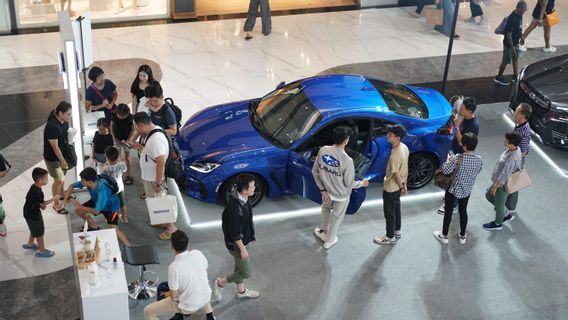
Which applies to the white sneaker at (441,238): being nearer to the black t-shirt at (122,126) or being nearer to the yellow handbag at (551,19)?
the black t-shirt at (122,126)

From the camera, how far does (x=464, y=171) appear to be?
28.2ft

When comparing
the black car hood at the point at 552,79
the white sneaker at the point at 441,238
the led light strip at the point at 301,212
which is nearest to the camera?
the white sneaker at the point at 441,238

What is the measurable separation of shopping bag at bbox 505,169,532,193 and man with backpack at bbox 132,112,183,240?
3891mm

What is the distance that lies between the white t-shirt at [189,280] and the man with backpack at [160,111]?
2.83m

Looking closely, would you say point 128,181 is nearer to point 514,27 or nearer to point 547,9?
point 514,27

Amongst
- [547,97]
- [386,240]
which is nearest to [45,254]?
[386,240]

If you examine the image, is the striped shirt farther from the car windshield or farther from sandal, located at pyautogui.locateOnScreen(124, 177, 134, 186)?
sandal, located at pyautogui.locateOnScreen(124, 177, 134, 186)

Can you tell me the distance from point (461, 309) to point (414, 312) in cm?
52

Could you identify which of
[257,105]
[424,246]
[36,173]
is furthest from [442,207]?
[36,173]

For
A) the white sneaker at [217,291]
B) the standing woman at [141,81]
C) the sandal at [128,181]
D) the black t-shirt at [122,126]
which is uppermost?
the standing woman at [141,81]

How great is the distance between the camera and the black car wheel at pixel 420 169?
1009cm

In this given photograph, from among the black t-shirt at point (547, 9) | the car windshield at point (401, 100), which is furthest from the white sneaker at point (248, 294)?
the black t-shirt at point (547, 9)

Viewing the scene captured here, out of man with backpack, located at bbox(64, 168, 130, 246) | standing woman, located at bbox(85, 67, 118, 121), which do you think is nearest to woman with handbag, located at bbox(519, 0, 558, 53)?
standing woman, located at bbox(85, 67, 118, 121)

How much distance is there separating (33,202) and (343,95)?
397 centimetres
